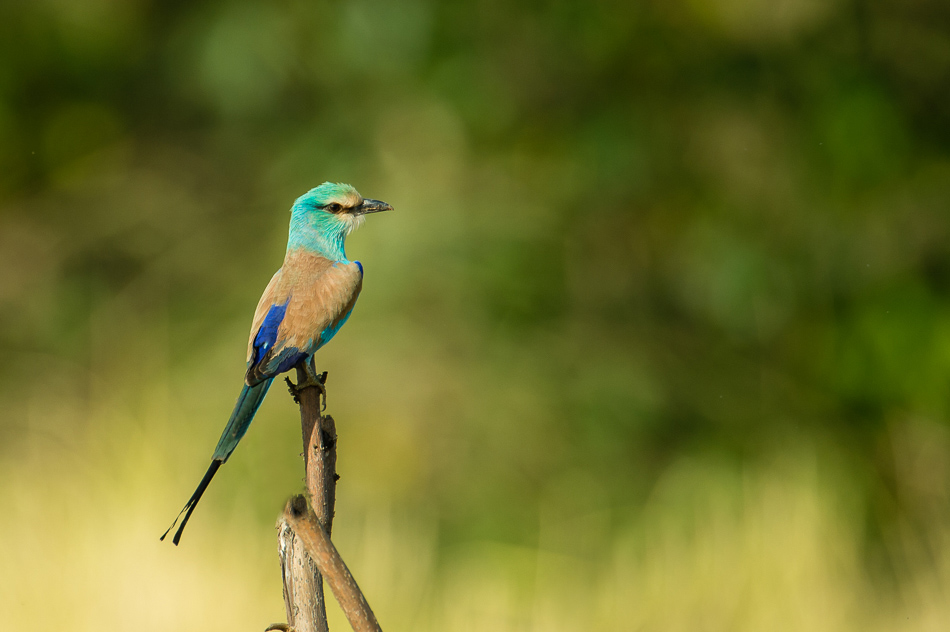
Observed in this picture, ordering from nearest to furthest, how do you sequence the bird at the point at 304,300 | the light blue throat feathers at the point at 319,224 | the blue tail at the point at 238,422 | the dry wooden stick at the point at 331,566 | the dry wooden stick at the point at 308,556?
1. the dry wooden stick at the point at 331,566
2. the dry wooden stick at the point at 308,556
3. the blue tail at the point at 238,422
4. the bird at the point at 304,300
5. the light blue throat feathers at the point at 319,224

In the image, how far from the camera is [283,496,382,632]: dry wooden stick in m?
0.71

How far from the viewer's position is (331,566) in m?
0.72

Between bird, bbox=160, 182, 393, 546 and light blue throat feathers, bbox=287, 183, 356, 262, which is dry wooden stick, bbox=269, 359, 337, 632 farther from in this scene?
light blue throat feathers, bbox=287, 183, 356, 262

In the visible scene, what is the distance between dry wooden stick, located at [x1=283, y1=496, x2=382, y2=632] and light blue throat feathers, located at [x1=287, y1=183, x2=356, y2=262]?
0.79 metres

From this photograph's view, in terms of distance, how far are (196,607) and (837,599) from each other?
218 centimetres

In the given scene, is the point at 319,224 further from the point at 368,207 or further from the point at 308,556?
the point at 308,556

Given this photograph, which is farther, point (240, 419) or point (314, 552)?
point (240, 419)

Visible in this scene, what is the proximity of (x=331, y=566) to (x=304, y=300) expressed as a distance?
64cm

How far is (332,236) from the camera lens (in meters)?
1.50

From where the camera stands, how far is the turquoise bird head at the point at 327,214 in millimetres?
1497

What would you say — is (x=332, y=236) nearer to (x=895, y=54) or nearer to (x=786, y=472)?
(x=786, y=472)

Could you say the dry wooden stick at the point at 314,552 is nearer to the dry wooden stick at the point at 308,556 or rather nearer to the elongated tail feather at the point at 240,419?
the dry wooden stick at the point at 308,556

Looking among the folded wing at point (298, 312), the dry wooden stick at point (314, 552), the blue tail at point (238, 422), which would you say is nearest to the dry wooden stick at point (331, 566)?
the dry wooden stick at point (314, 552)

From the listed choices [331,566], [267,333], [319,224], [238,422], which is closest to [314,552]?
[331,566]
